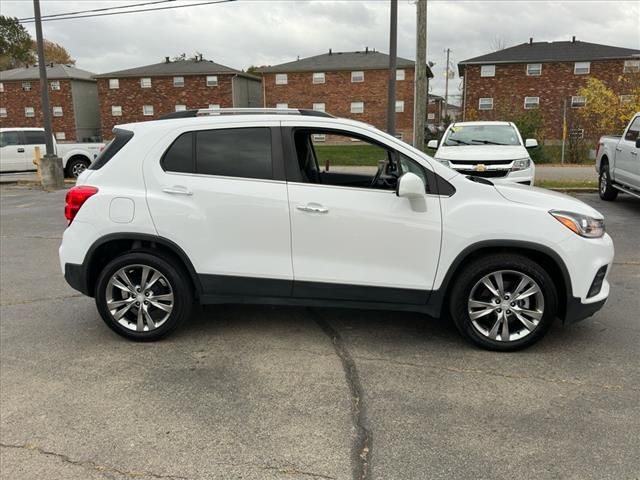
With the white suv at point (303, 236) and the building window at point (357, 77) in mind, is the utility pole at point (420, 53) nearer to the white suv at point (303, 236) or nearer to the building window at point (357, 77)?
the white suv at point (303, 236)

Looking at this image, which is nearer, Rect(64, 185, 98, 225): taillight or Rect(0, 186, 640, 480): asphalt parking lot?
Rect(0, 186, 640, 480): asphalt parking lot

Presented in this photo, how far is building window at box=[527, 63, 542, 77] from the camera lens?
40.3m

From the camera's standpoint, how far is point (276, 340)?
4.58 m

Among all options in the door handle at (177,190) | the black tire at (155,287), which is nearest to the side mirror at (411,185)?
the door handle at (177,190)

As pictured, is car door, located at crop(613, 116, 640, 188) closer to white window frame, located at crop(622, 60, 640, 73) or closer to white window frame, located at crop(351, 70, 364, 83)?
white window frame, located at crop(622, 60, 640, 73)

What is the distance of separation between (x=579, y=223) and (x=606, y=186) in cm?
854

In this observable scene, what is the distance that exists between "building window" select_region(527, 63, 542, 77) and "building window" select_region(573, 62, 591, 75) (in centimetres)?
236

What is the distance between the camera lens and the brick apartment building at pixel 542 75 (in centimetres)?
3966

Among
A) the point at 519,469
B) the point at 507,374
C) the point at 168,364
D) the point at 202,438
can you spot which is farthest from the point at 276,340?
the point at 519,469

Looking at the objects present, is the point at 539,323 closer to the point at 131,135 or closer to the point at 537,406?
the point at 537,406

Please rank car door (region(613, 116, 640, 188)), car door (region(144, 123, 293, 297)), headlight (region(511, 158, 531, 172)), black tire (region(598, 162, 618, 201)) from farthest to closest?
black tire (region(598, 162, 618, 201)) → headlight (region(511, 158, 531, 172)) → car door (region(613, 116, 640, 188)) → car door (region(144, 123, 293, 297))

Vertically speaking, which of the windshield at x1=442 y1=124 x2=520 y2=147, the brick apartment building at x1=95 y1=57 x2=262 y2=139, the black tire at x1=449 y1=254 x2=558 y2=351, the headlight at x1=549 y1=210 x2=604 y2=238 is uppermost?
the brick apartment building at x1=95 y1=57 x2=262 y2=139

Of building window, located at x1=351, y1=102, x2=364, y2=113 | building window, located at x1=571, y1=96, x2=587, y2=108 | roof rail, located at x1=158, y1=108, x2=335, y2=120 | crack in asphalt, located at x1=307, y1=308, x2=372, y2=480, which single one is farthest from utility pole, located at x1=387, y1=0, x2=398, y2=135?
building window, located at x1=351, y1=102, x2=364, y2=113

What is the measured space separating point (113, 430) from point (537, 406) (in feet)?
8.30
